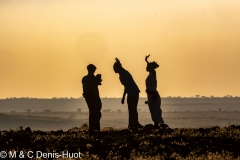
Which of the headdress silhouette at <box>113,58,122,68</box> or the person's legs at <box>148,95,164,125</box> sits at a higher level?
the headdress silhouette at <box>113,58,122,68</box>

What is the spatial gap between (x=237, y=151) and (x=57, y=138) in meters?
6.99

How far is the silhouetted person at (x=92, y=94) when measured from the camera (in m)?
33.2

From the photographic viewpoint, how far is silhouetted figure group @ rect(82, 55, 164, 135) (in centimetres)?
3322

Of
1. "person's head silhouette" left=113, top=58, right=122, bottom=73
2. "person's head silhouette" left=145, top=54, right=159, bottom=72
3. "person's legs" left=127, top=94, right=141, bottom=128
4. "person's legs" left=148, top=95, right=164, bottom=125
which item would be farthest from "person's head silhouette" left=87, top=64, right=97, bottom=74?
"person's legs" left=148, top=95, right=164, bottom=125

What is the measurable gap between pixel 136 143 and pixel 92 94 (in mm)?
6640

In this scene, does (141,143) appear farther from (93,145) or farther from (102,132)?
(102,132)

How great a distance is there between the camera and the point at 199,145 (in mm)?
26531

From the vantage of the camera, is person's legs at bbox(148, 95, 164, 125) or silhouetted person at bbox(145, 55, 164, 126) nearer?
silhouetted person at bbox(145, 55, 164, 126)

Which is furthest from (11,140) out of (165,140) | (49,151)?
(165,140)

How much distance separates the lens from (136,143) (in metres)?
27.1

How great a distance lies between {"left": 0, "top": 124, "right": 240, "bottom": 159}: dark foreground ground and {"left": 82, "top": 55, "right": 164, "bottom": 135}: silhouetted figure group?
167 cm

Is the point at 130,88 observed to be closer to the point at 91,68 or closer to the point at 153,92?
the point at 153,92

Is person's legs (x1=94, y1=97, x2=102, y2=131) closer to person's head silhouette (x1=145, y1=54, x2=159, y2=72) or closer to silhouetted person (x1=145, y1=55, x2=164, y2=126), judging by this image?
silhouetted person (x1=145, y1=55, x2=164, y2=126)

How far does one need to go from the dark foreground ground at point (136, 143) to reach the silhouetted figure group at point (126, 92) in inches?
65.8
